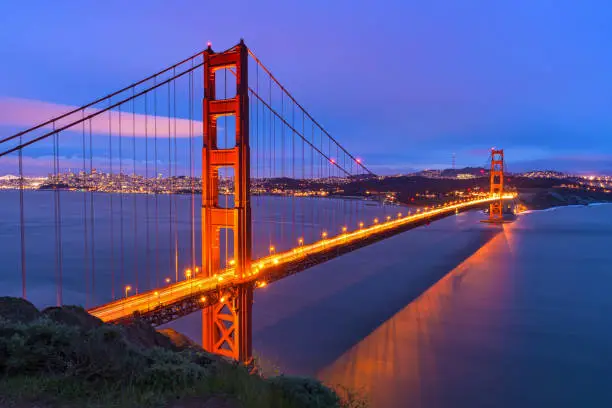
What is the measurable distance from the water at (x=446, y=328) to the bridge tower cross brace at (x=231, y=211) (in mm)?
1554

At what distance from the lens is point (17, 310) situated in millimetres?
6016

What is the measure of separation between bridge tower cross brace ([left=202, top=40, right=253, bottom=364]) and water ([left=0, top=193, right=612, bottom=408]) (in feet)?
5.10

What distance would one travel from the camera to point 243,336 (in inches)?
510

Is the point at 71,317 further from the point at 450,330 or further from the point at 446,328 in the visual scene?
the point at 446,328

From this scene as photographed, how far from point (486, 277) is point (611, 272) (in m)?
9.34

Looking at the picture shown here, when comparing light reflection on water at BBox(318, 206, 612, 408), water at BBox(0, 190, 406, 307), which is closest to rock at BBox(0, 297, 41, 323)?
water at BBox(0, 190, 406, 307)

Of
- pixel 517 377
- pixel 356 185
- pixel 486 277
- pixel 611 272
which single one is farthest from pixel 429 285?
pixel 356 185

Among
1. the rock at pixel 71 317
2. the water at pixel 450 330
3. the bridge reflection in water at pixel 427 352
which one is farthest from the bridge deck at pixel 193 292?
Result: the bridge reflection in water at pixel 427 352

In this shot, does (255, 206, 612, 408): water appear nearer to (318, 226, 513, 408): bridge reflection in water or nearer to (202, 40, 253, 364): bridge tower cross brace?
(318, 226, 513, 408): bridge reflection in water

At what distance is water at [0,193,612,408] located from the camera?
1180 centimetres

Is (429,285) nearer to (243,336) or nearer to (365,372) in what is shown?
(365,372)

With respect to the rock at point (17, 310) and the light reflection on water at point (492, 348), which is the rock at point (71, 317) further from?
the light reflection on water at point (492, 348)

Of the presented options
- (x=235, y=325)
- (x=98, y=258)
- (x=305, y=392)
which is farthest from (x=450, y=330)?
(x=98, y=258)

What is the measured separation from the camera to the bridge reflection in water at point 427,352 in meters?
11.5
